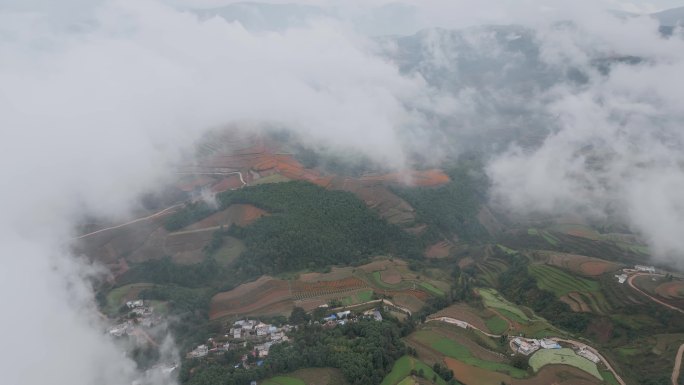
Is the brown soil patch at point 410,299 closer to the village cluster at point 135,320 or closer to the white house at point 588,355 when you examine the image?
the white house at point 588,355

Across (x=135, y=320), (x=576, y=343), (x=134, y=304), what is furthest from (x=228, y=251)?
(x=576, y=343)

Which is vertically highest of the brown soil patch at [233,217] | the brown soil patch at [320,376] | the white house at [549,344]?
the brown soil patch at [233,217]

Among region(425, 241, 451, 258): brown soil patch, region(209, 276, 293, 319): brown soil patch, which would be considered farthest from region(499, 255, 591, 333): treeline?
region(209, 276, 293, 319): brown soil patch

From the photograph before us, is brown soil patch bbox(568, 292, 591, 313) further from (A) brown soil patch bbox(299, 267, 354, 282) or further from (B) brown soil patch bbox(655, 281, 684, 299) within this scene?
(A) brown soil patch bbox(299, 267, 354, 282)

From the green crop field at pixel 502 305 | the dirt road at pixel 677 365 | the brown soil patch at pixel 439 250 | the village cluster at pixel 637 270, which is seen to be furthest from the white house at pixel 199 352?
the village cluster at pixel 637 270

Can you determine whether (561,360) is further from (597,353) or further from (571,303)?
(571,303)

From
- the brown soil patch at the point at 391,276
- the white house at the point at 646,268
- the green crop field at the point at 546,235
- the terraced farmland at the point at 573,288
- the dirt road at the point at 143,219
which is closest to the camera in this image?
the terraced farmland at the point at 573,288
